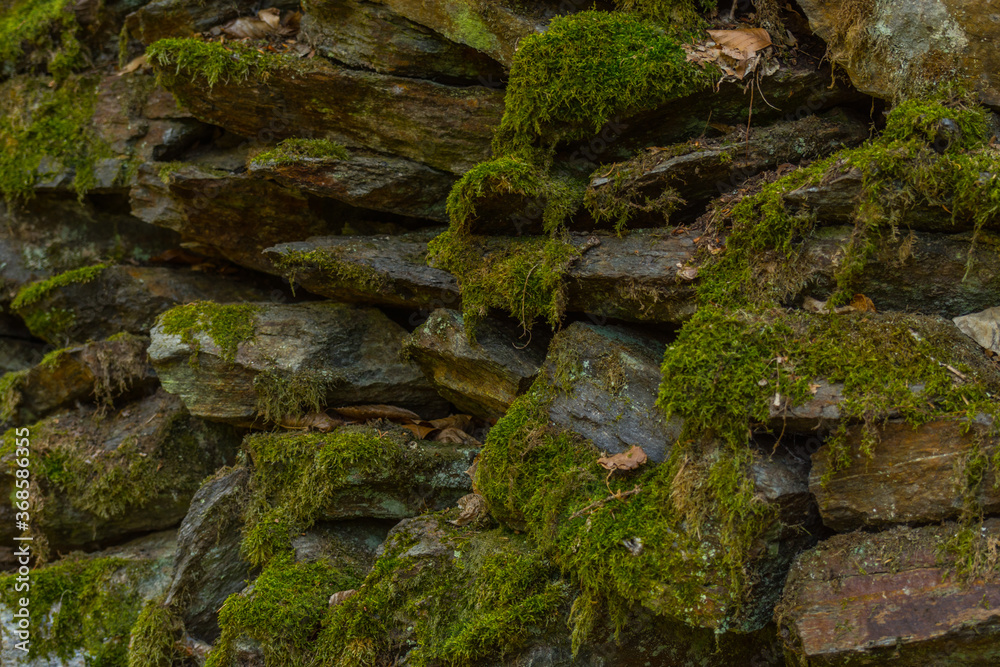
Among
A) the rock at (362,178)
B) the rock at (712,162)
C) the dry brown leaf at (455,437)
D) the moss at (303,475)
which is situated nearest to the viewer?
the rock at (712,162)

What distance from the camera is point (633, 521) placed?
405cm

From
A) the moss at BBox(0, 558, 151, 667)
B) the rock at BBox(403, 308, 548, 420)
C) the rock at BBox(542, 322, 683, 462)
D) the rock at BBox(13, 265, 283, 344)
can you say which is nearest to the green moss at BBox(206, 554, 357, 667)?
the moss at BBox(0, 558, 151, 667)

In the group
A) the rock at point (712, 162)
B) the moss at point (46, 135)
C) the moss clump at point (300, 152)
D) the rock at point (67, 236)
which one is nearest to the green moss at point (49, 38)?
the moss at point (46, 135)

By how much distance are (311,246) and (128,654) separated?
3823 millimetres

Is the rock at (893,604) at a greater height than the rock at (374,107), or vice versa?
the rock at (374,107)

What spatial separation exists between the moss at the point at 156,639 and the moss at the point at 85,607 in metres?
0.64

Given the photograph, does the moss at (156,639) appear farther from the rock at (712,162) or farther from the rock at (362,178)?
the rock at (712,162)

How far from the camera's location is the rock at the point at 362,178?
20.9 feet

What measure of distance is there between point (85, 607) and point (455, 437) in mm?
3721

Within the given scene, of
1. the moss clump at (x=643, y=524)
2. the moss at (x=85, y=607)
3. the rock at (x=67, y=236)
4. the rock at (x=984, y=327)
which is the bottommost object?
the moss at (x=85, y=607)

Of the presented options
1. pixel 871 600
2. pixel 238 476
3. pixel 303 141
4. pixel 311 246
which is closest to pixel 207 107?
pixel 303 141

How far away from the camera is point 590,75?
5090 mm

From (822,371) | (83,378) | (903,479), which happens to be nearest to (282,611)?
(83,378)

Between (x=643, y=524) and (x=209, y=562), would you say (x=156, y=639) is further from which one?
(x=643, y=524)
